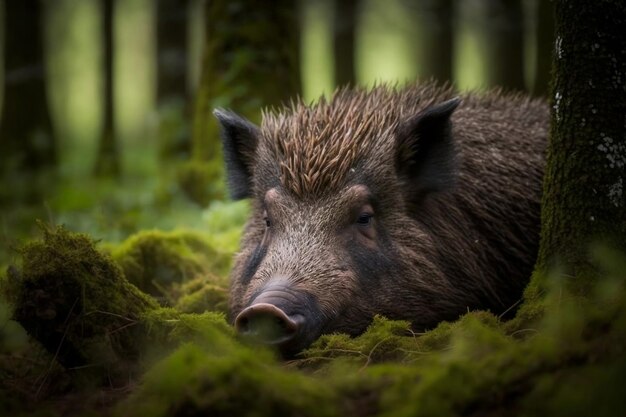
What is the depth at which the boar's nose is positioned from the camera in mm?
4172

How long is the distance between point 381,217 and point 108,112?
13.5 meters

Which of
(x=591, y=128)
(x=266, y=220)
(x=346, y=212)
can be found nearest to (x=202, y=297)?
(x=266, y=220)

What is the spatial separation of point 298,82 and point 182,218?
2.41m

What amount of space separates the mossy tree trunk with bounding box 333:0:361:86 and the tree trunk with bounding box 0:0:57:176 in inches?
244

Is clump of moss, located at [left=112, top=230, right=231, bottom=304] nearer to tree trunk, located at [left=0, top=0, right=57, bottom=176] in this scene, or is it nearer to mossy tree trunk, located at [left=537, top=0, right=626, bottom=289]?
mossy tree trunk, located at [left=537, top=0, right=626, bottom=289]

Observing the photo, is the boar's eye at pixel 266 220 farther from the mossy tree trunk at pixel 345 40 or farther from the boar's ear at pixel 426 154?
the mossy tree trunk at pixel 345 40

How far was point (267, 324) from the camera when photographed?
4.23 meters

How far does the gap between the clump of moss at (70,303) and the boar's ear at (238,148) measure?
1.84 meters

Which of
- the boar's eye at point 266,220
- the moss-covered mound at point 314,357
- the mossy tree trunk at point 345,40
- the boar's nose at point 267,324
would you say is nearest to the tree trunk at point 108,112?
the mossy tree trunk at point 345,40

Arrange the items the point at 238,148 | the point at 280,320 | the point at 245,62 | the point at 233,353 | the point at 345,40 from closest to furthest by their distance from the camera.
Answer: the point at 233,353 < the point at 280,320 < the point at 238,148 < the point at 245,62 < the point at 345,40

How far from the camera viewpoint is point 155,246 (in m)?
6.83

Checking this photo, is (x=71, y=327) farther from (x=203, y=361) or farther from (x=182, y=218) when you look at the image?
(x=182, y=218)

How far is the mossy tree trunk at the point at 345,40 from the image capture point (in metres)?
16.1

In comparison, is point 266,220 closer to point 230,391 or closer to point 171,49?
point 230,391
